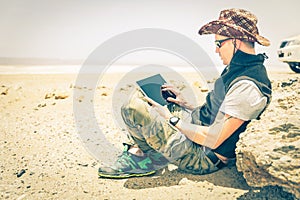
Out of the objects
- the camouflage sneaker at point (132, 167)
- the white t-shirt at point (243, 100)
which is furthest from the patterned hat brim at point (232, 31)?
the camouflage sneaker at point (132, 167)

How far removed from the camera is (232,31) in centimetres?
251

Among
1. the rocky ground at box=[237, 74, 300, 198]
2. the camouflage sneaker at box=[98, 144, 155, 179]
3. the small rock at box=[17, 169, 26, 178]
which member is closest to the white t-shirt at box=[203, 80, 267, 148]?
the rocky ground at box=[237, 74, 300, 198]

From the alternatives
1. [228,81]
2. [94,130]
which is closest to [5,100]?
[94,130]

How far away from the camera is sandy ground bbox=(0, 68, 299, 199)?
2.86m

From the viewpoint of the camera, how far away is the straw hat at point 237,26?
2.49 m

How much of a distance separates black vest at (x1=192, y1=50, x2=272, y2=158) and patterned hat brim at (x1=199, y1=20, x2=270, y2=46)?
0.13 meters

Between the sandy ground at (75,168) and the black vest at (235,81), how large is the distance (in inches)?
17.2

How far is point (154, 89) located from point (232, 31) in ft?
3.33

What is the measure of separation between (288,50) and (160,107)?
30.8ft

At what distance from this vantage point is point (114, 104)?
7277 millimetres

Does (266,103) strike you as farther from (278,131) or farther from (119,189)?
(119,189)

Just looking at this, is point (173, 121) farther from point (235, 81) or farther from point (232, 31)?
point (232, 31)

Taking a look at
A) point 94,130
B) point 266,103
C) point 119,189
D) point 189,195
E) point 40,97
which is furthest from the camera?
point 40,97

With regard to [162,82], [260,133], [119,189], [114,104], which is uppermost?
[162,82]
